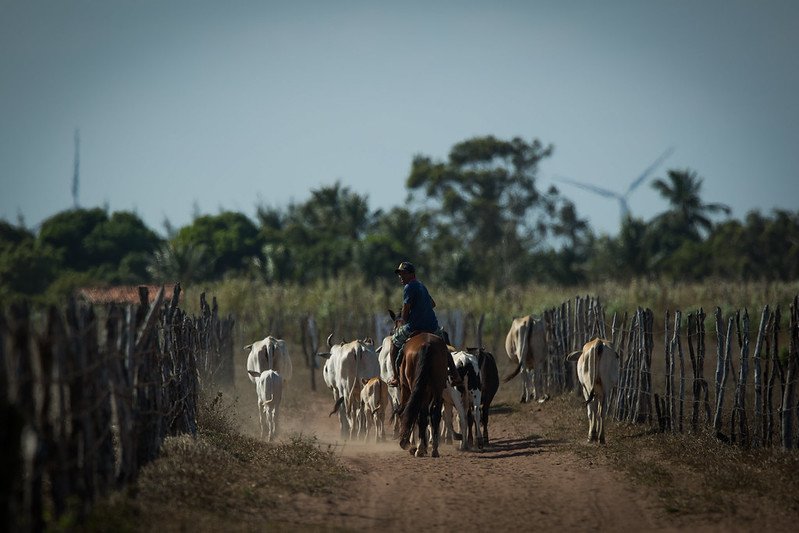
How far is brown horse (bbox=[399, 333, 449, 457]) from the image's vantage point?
1356cm

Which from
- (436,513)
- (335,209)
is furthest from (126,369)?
(335,209)

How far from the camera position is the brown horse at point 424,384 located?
13.6m

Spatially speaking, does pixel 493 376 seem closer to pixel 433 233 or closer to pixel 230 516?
pixel 230 516

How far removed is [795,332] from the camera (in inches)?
475

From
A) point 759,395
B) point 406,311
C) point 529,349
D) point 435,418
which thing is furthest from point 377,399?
point 529,349

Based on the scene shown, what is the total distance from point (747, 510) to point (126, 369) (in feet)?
19.4

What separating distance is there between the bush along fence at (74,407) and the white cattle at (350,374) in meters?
5.52

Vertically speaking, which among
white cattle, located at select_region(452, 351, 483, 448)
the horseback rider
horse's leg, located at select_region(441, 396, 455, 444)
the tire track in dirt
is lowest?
the tire track in dirt

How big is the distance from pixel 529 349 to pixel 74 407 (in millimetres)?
14257

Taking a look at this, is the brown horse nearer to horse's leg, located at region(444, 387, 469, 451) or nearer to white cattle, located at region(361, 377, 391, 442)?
horse's leg, located at region(444, 387, 469, 451)

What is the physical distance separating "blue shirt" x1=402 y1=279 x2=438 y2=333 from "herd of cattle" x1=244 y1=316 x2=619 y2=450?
0.82 meters

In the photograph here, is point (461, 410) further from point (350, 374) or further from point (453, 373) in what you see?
point (350, 374)

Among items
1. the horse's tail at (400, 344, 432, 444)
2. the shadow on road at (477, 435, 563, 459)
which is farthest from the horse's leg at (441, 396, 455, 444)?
the horse's tail at (400, 344, 432, 444)

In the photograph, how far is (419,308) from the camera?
14656mm
